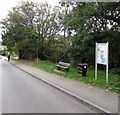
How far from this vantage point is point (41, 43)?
26.5m

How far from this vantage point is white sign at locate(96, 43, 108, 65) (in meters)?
7.65

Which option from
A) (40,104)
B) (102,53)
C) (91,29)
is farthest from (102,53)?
(91,29)

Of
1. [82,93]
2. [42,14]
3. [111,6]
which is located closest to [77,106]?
[82,93]

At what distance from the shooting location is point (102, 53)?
795cm

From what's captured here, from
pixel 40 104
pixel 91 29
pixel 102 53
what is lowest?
pixel 40 104

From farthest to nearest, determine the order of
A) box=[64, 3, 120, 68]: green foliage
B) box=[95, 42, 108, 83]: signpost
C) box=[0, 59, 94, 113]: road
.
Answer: box=[64, 3, 120, 68]: green foliage
box=[95, 42, 108, 83]: signpost
box=[0, 59, 94, 113]: road

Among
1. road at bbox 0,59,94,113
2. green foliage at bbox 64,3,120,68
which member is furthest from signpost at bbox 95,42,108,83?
green foliage at bbox 64,3,120,68

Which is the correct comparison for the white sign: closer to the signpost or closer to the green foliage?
the signpost

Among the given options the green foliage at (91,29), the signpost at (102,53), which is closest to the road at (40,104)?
the signpost at (102,53)

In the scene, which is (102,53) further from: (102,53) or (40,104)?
(40,104)

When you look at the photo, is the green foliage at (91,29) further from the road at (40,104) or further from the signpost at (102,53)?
the road at (40,104)

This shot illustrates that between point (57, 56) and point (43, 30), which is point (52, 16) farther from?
point (57, 56)

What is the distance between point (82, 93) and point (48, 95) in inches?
57.3

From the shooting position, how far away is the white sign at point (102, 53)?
7.65 meters
